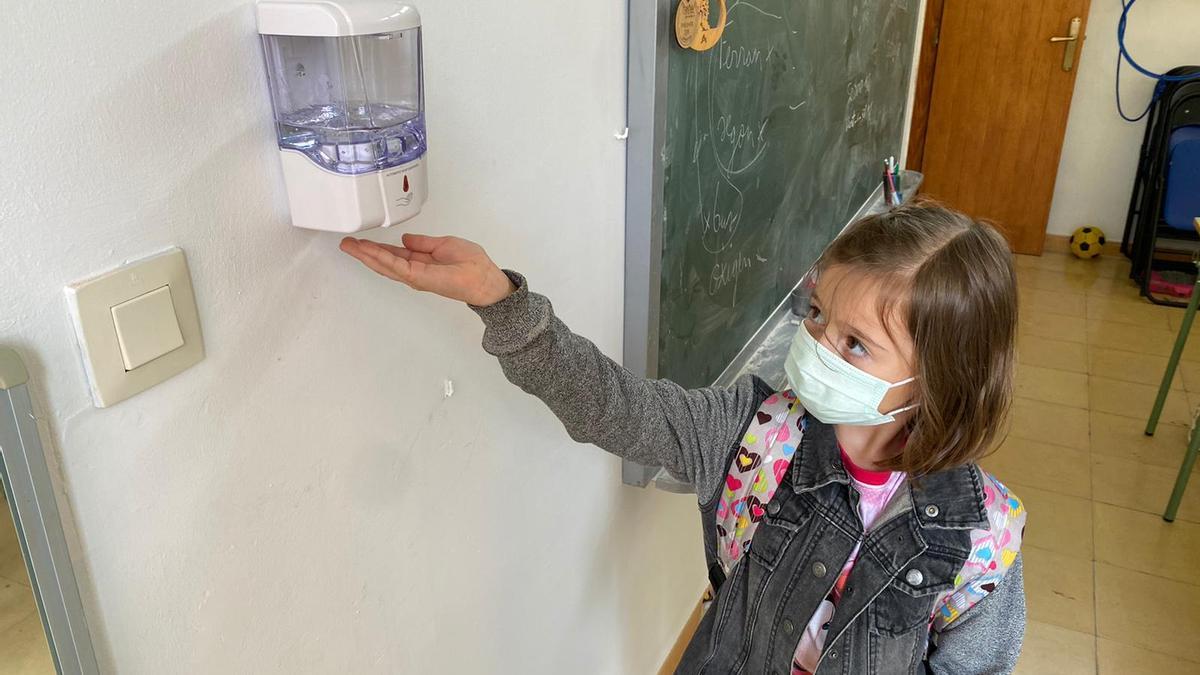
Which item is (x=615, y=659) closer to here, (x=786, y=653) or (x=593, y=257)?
(x=786, y=653)

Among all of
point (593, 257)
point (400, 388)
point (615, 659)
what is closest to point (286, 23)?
point (400, 388)

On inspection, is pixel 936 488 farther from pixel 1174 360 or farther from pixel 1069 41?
pixel 1069 41

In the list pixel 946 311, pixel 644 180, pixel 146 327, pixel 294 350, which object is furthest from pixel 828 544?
pixel 146 327

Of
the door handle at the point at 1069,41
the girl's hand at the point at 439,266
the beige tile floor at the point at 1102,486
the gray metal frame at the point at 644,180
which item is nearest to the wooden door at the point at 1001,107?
the door handle at the point at 1069,41

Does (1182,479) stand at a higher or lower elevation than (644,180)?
lower

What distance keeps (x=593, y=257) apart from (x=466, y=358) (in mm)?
315

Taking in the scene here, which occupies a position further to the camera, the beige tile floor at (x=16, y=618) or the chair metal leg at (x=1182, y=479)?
the chair metal leg at (x=1182, y=479)

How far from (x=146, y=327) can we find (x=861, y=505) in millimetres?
818

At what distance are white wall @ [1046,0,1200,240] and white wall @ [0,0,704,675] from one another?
4.13 m

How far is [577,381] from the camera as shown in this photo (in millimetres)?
940

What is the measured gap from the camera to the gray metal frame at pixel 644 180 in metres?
1.18

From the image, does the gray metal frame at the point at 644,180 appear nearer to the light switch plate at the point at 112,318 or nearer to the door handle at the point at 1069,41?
the light switch plate at the point at 112,318

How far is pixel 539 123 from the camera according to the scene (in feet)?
3.36

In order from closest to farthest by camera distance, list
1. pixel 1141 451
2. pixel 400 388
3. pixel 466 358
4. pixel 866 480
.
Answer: pixel 400 388, pixel 466 358, pixel 866 480, pixel 1141 451
